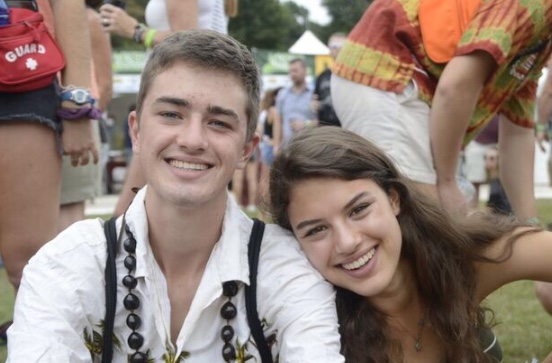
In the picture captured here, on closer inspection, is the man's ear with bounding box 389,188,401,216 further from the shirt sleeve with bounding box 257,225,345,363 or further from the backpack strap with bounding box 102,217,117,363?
the backpack strap with bounding box 102,217,117,363

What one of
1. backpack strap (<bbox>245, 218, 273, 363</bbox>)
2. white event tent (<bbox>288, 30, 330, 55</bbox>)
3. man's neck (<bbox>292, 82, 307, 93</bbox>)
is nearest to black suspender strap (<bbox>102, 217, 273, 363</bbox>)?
backpack strap (<bbox>245, 218, 273, 363</bbox>)

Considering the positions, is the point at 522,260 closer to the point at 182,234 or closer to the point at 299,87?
the point at 182,234

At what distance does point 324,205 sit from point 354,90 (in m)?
0.92

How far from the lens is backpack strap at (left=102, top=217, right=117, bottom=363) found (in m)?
2.12

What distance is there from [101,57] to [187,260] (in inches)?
91.2

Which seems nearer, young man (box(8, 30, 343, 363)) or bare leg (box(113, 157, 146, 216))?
young man (box(8, 30, 343, 363))

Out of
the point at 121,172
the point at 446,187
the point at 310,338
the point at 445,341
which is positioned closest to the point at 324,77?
the point at 446,187

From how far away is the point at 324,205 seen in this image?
2314 mm

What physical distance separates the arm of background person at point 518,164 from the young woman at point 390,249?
0.94 m

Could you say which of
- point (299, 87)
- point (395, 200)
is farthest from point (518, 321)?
point (299, 87)

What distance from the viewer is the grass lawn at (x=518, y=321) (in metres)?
3.40

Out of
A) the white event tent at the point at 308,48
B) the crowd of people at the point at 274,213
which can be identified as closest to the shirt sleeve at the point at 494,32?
the crowd of people at the point at 274,213

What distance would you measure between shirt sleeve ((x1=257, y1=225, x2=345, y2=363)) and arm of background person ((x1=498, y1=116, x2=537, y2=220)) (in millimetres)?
1552

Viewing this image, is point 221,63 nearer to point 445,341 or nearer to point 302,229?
point 302,229
